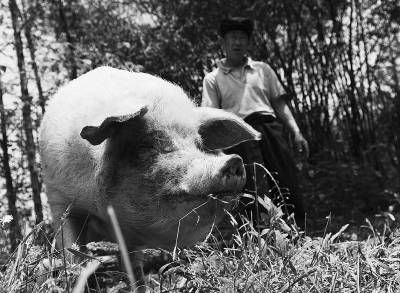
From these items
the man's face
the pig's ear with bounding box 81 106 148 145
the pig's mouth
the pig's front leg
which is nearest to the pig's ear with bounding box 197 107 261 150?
the pig's ear with bounding box 81 106 148 145

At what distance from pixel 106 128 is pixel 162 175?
317 millimetres

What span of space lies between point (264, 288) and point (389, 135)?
24.7ft

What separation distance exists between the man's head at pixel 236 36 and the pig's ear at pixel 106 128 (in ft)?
6.54

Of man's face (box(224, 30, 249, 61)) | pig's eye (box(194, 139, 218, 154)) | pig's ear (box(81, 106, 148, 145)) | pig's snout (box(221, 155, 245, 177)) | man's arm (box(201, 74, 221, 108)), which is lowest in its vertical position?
pig's snout (box(221, 155, 245, 177))

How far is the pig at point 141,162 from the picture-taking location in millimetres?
2264

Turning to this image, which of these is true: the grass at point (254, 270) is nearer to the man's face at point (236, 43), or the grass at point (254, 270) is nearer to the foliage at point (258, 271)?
the foliage at point (258, 271)

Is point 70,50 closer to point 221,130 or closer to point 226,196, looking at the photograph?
point 221,130

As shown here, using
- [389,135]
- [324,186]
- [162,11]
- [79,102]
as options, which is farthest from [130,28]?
[79,102]

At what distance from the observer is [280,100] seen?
439cm

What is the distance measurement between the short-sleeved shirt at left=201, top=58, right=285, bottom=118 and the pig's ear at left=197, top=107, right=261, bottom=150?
4.19 ft

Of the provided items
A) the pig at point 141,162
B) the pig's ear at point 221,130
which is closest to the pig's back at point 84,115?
the pig at point 141,162

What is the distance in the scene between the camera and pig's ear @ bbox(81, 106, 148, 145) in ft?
7.66

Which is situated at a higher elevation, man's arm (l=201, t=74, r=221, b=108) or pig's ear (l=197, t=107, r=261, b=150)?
man's arm (l=201, t=74, r=221, b=108)

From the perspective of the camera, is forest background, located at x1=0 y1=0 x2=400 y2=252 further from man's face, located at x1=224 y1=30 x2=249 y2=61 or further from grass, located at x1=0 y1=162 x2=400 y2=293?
grass, located at x1=0 y1=162 x2=400 y2=293
